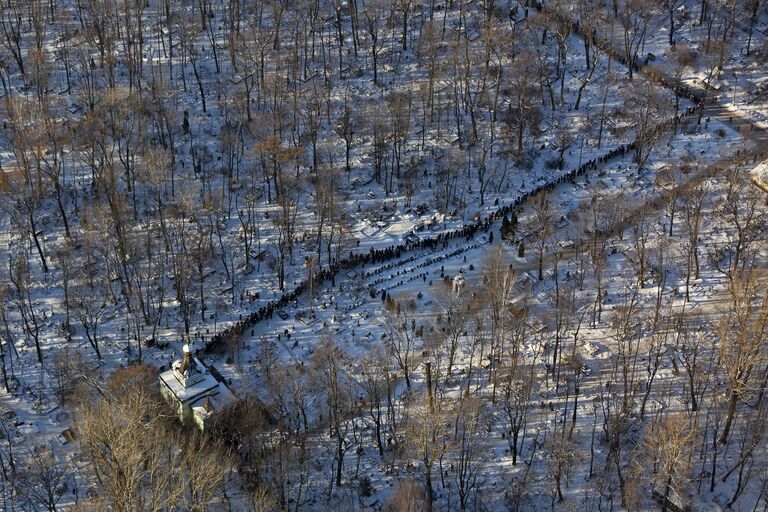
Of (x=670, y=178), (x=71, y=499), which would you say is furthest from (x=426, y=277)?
(x=71, y=499)

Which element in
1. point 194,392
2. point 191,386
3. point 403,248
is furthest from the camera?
point 403,248

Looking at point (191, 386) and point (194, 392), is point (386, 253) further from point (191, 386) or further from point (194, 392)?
point (194, 392)

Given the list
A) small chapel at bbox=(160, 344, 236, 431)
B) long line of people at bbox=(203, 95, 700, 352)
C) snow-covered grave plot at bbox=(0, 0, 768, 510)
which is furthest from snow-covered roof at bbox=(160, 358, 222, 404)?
long line of people at bbox=(203, 95, 700, 352)

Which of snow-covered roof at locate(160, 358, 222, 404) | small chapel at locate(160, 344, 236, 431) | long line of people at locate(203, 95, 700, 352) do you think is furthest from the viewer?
long line of people at locate(203, 95, 700, 352)

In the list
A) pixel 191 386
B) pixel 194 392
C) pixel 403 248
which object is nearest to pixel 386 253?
pixel 403 248

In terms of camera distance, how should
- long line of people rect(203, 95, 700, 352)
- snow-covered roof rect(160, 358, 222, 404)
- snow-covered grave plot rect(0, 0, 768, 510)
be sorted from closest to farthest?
snow-covered grave plot rect(0, 0, 768, 510) → snow-covered roof rect(160, 358, 222, 404) → long line of people rect(203, 95, 700, 352)

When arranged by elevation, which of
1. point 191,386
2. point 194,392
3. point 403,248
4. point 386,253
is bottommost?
point 194,392

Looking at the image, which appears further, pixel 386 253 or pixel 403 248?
pixel 403 248

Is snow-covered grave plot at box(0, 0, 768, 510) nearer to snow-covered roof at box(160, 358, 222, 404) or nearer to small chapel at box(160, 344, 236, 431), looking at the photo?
small chapel at box(160, 344, 236, 431)

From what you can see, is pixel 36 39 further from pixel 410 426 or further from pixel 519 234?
pixel 410 426

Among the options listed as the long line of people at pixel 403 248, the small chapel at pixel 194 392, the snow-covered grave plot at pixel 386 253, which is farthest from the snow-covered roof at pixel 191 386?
the long line of people at pixel 403 248
